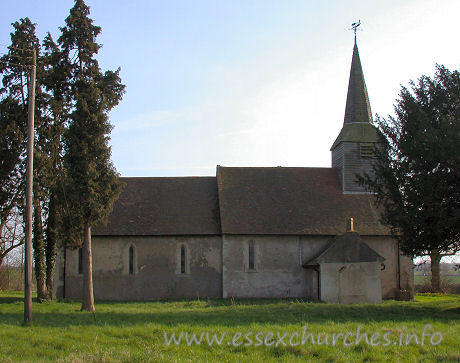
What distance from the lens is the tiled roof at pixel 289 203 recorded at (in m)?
29.1

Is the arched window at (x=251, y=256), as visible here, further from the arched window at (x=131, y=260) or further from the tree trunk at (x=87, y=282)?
the tree trunk at (x=87, y=282)

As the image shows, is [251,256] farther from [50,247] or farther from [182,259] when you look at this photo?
[50,247]

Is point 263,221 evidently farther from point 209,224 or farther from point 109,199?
point 109,199

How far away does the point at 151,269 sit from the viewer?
94.2 ft

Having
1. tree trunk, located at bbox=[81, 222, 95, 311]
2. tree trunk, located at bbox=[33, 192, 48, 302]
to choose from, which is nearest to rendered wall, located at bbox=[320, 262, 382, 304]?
tree trunk, located at bbox=[81, 222, 95, 311]

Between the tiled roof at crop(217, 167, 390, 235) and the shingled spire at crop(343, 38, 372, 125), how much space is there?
407 cm

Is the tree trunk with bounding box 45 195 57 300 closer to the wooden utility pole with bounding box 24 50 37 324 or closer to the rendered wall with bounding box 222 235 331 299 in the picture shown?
the wooden utility pole with bounding box 24 50 37 324

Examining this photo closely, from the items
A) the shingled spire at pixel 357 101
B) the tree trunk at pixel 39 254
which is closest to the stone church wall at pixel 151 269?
the tree trunk at pixel 39 254

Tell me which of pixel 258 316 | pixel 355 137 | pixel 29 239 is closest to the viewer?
pixel 29 239

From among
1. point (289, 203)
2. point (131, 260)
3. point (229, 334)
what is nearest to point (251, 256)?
point (289, 203)

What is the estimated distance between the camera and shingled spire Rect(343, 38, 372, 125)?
33.0 meters

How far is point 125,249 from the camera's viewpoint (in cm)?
2880

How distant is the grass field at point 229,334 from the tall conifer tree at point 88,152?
423 centimetres

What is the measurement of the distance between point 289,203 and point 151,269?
9.69 meters
